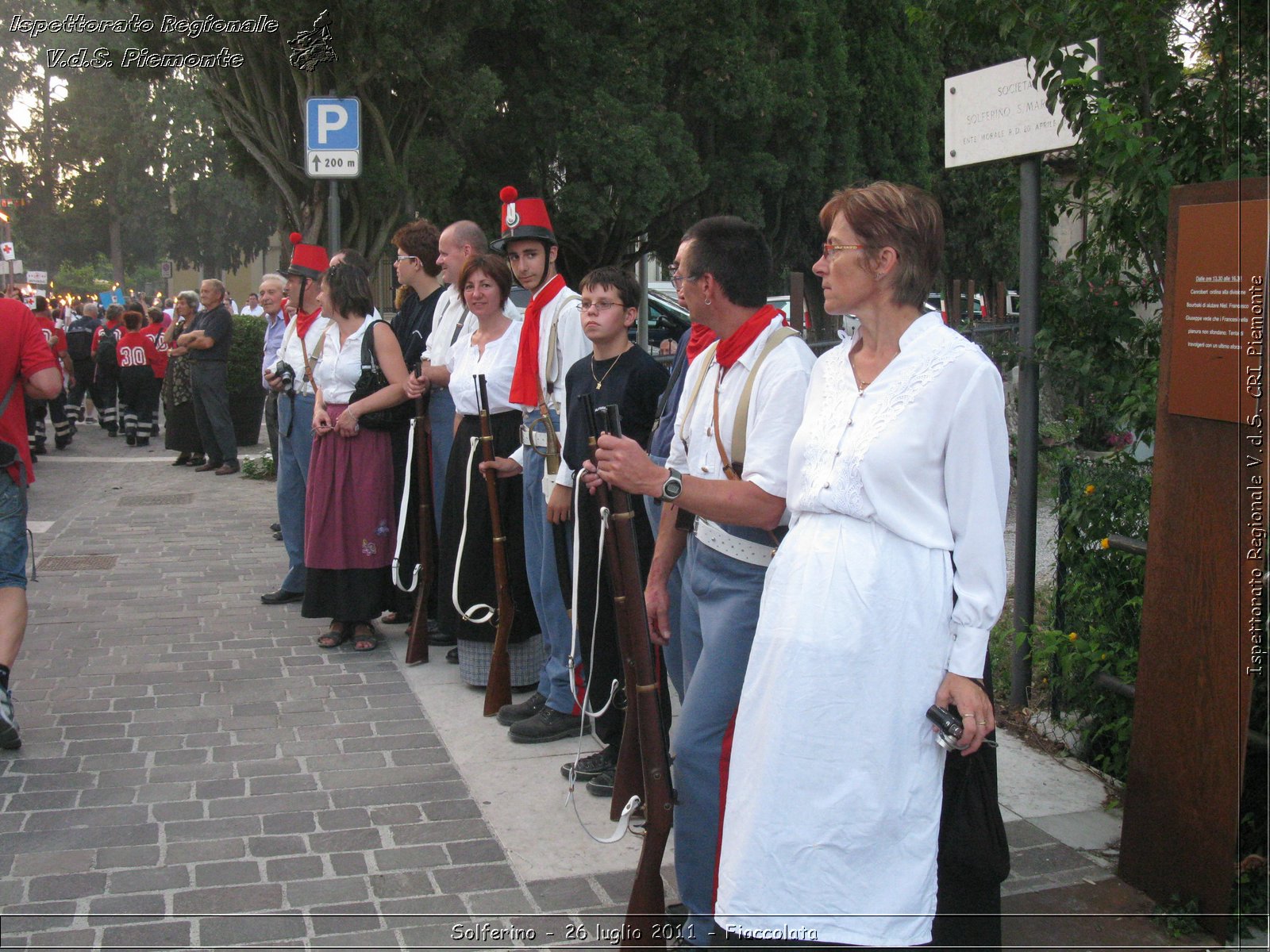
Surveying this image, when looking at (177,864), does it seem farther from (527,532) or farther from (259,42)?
(259,42)

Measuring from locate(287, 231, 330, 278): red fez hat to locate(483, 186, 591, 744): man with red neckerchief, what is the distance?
9.32 feet

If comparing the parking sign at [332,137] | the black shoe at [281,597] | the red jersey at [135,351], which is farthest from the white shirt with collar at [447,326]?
the red jersey at [135,351]

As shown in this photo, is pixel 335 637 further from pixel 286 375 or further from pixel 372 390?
pixel 286 375

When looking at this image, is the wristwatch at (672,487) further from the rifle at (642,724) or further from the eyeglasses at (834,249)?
the eyeglasses at (834,249)

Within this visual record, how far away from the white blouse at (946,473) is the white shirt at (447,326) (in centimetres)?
392

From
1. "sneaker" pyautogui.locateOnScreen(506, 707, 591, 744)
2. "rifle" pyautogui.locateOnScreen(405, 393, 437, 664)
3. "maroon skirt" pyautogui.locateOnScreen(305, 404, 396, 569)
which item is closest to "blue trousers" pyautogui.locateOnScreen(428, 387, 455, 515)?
"rifle" pyautogui.locateOnScreen(405, 393, 437, 664)

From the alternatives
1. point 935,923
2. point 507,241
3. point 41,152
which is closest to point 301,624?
point 507,241

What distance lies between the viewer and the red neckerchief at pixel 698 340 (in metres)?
3.99

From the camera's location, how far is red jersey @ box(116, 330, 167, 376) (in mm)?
17266

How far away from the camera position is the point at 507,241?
567 centimetres

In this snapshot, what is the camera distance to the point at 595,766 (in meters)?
4.81

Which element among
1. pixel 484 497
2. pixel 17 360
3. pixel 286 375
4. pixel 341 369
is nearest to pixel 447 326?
pixel 341 369

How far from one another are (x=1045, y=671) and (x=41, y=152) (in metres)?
57.7

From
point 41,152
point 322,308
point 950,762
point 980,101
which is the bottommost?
point 950,762
